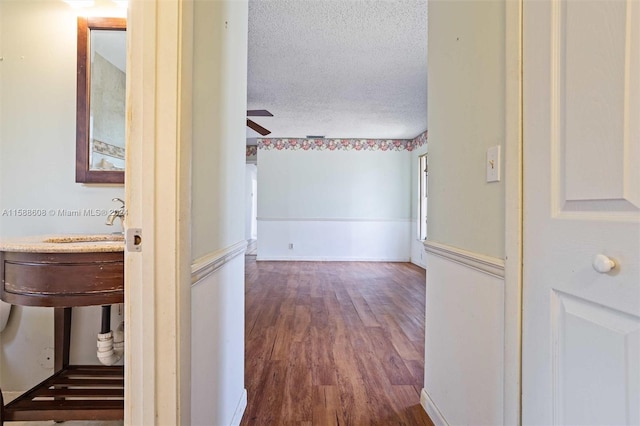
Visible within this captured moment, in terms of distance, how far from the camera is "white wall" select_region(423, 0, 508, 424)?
0.93m

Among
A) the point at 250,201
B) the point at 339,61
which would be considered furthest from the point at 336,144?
the point at 250,201

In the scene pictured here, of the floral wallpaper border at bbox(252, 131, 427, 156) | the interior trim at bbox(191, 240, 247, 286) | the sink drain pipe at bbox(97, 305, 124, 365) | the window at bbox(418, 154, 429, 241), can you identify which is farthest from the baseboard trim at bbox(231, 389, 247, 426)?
the floral wallpaper border at bbox(252, 131, 427, 156)

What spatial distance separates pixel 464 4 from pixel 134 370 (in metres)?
1.59

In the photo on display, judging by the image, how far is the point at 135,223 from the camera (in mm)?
719

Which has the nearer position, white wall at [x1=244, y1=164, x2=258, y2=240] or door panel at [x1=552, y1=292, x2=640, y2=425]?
door panel at [x1=552, y1=292, x2=640, y2=425]

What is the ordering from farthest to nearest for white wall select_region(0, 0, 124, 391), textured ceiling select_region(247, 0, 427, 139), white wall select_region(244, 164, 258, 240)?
white wall select_region(244, 164, 258, 240)
textured ceiling select_region(247, 0, 427, 139)
white wall select_region(0, 0, 124, 391)

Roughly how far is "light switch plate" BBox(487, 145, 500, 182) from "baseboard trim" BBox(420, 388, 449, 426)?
1.01 m

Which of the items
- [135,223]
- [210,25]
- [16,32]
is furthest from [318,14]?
[135,223]

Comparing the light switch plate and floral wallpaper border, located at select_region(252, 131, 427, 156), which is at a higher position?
floral wallpaper border, located at select_region(252, 131, 427, 156)

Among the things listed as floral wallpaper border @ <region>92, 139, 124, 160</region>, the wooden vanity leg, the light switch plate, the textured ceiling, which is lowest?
the wooden vanity leg

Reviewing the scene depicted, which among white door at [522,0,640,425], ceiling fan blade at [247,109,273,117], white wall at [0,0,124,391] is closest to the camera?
white door at [522,0,640,425]

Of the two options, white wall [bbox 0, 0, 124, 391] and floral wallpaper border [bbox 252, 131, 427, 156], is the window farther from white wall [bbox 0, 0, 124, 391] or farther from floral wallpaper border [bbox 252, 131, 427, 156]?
white wall [bbox 0, 0, 124, 391]

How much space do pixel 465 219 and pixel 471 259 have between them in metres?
0.16

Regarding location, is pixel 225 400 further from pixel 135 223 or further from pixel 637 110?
pixel 637 110
